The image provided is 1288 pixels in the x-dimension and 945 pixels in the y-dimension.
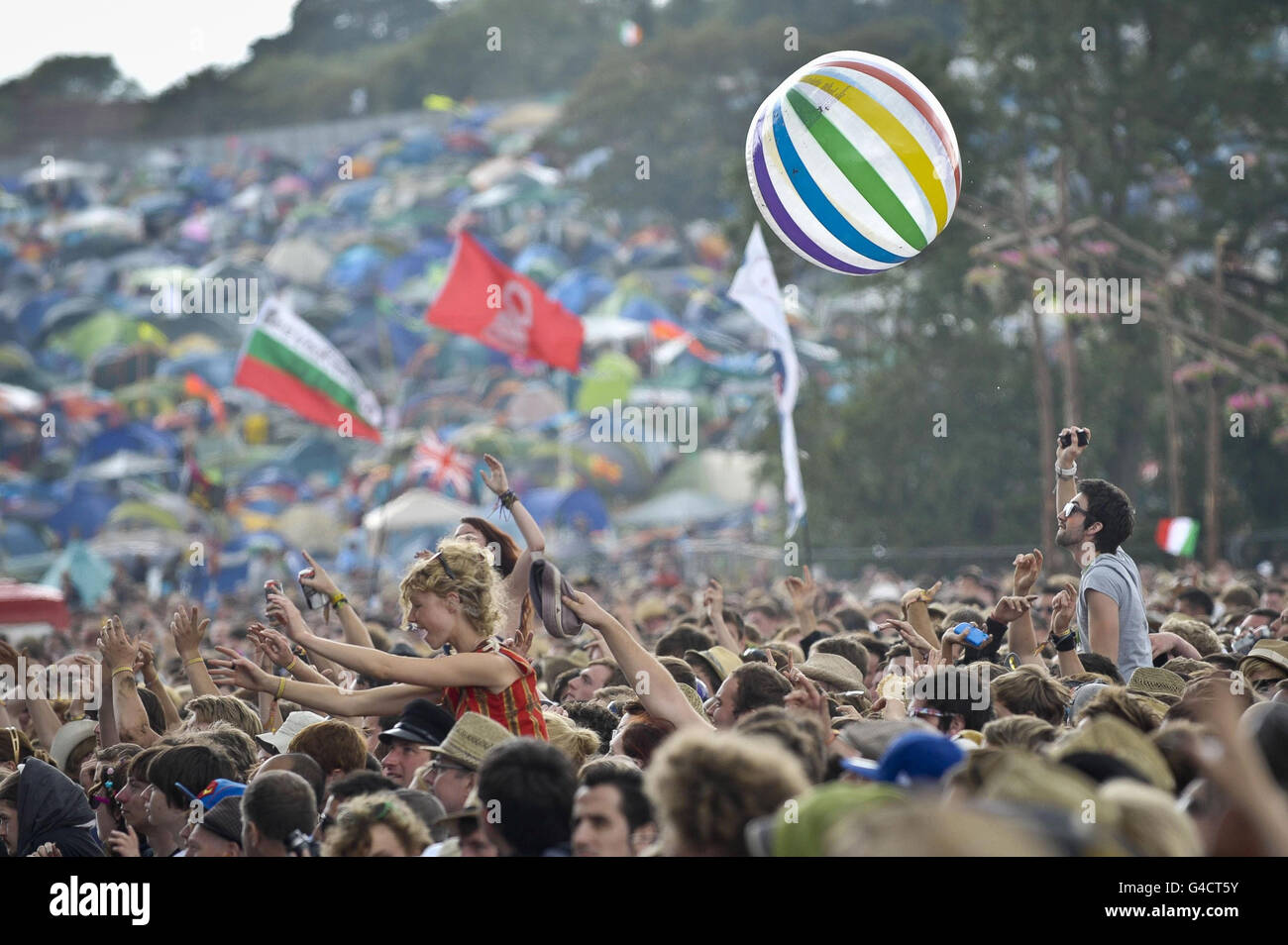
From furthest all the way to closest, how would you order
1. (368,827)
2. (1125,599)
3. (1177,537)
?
(1177,537)
(1125,599)
(368,827)

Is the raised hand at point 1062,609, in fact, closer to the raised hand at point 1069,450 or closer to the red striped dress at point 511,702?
the raised hand at point 1069,450

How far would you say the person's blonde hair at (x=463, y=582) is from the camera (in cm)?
451

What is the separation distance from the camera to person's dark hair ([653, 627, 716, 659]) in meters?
6.83

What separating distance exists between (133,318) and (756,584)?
35240 mm

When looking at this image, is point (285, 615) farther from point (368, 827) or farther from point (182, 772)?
point (368, 827)

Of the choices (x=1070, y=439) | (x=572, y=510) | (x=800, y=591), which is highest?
(x=1070, y=439)

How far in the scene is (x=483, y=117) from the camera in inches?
3327

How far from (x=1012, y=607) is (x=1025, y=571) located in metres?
0.44

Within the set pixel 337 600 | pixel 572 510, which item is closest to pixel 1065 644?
Answer: pixel 337 600

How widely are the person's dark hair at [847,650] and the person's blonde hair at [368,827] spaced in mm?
2830

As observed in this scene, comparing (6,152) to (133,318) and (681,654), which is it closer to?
(133,318)

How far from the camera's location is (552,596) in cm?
444

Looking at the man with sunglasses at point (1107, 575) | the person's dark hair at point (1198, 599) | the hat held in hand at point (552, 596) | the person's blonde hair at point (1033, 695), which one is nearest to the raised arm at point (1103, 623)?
the man with sunglasses at point (1107, 575)
